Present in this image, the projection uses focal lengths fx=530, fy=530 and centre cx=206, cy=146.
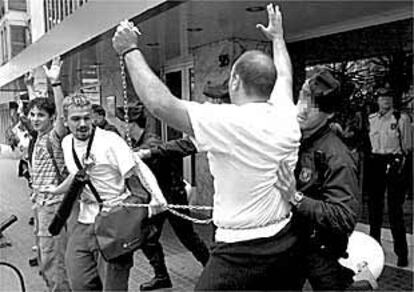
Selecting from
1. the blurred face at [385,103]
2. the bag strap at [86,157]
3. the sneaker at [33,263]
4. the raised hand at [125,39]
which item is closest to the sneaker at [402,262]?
the blurred face at [385,103]

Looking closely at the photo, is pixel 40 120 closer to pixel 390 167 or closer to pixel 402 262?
pixel 390 167

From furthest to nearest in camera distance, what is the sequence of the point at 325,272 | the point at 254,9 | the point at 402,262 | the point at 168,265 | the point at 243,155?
1. the point at 168,265
2. the point at 254,9
3. the point at 402,262
4. the point at 325,272
5. the point at 243,155

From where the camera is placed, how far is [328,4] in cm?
564

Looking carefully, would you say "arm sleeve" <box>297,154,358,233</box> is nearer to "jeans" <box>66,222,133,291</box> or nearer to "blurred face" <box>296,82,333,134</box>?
"blurred face" <box>296,82,333,134</box>

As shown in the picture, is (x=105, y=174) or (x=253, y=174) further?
(x=105, y=174)

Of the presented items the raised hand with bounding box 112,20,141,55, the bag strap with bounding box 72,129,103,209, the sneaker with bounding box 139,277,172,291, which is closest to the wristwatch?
the raised hand with bounding box 112,20,141,55

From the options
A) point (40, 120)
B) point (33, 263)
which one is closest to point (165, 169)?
point (40, 120)

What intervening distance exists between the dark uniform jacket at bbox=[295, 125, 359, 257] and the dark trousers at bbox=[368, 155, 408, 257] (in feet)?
10.5

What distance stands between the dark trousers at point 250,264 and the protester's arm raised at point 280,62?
2.14 ft

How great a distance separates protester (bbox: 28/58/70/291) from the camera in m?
4.39

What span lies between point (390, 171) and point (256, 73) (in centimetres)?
413

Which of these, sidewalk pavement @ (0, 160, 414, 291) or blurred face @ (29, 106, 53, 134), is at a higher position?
blurred face @ (29, 106, 53, 134)

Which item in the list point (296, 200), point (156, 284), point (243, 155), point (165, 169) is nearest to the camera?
point (243, 155)

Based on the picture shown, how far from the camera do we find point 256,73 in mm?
2176
